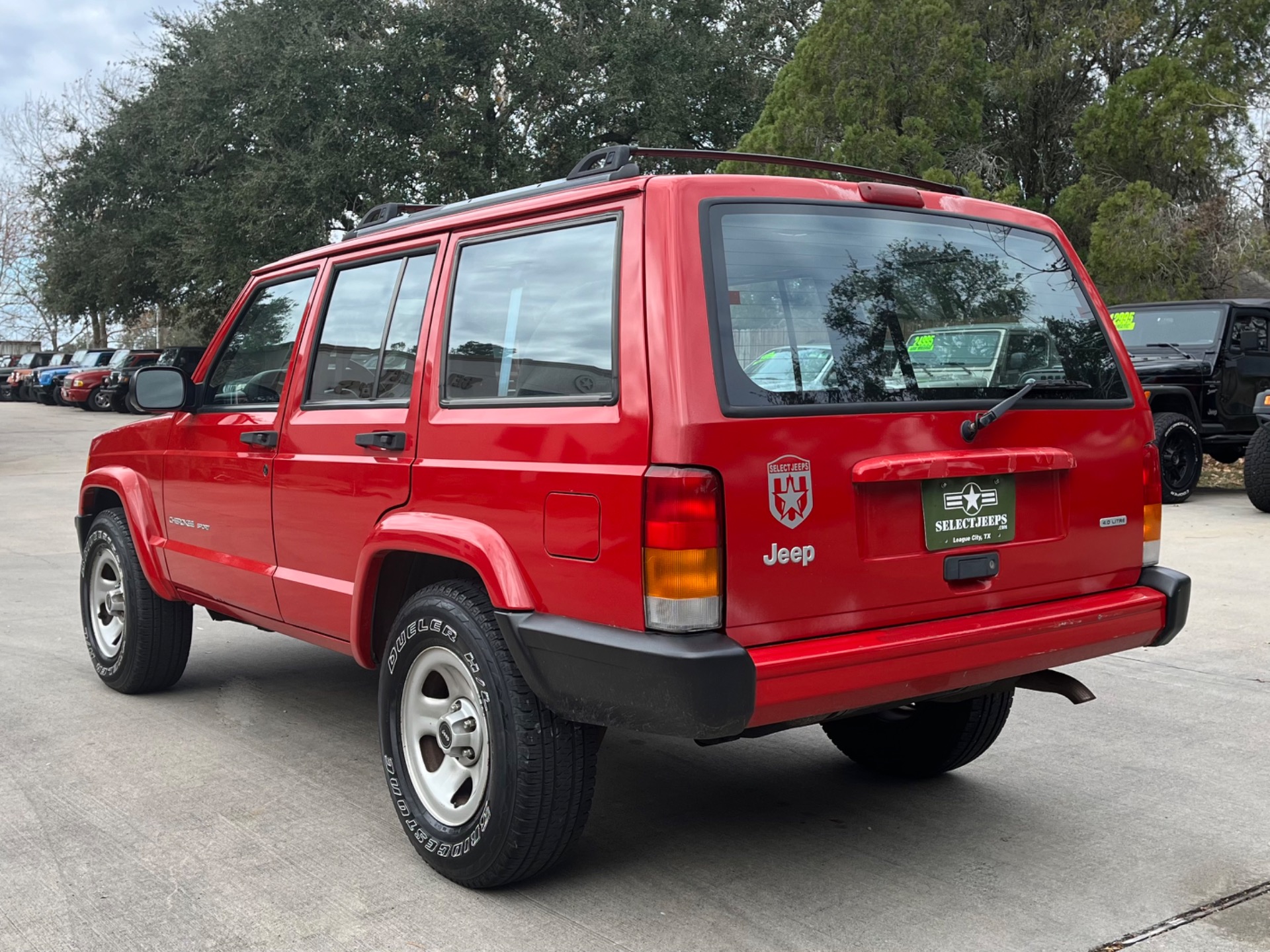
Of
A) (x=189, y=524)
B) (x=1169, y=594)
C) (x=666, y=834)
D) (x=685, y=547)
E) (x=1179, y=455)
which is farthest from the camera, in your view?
(x=1179, y=455)

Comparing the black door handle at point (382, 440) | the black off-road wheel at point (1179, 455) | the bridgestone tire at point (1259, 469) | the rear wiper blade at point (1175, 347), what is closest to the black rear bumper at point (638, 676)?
the black door handle at point (382, 440)

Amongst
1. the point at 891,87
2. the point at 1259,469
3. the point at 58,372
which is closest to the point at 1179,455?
the point at 1259,469

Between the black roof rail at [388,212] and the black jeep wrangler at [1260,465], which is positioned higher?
the black roof rail at [388,212]

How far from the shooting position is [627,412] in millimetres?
3012

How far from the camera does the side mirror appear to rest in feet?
15.9

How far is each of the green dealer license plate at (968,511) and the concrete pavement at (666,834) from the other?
3.16 ft

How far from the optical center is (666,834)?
3.87m

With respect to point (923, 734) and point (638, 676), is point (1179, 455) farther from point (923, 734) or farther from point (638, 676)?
point (638, 676)

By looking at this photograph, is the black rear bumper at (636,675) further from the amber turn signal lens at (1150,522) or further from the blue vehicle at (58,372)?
the blue vehicle at (58,372)

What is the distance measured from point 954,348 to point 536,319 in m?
1.15

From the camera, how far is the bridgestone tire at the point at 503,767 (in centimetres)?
321

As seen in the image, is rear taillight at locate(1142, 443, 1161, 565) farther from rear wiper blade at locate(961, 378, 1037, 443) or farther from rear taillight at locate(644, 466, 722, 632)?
rear taillight at locate(644, 466, 722, 632)

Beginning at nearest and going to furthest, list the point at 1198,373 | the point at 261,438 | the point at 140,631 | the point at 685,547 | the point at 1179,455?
1. the point at 685,547
2. the point at 261,438
3. the point at 140,631
4. the point at 1179,455
5. the point at 1198,373

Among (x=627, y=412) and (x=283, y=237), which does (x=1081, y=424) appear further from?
(x=283, y=237)
